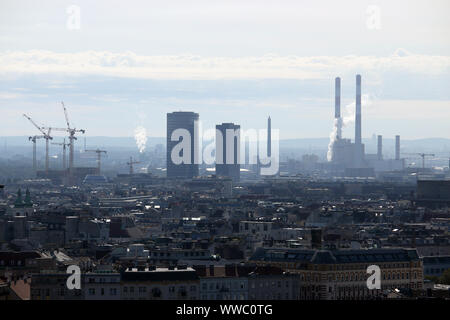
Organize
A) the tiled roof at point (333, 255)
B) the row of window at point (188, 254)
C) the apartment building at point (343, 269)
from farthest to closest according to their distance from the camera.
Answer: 1. the row of window at point (188, 254)
2. the tiled roof at point (333, 255)
3. the apartment building at point (343, 269)

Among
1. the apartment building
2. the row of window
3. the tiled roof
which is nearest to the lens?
the apartment building

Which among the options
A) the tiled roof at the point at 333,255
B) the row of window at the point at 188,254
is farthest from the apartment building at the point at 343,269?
the row of window at the point at 188,254

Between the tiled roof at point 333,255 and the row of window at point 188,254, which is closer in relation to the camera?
the tiled roof at point 333,255

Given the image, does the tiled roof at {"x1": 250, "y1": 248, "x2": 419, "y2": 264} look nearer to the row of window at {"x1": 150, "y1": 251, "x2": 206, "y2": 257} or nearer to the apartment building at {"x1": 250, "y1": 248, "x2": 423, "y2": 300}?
the apartment building at {"x1": 250, "y1": 248, "x2": 423, "y2": 300}

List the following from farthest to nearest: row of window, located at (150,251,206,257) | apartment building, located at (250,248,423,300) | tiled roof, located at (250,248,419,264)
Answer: row of window, located at (150,251,206,257) → tiled roof, located at (250,248,419,264) → apartment building, located at (250,248,423,300)

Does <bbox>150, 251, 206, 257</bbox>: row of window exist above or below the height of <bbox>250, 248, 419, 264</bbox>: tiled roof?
below

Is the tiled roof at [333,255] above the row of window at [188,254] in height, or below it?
above

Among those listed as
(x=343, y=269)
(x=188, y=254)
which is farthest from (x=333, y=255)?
(x=188, y=254)

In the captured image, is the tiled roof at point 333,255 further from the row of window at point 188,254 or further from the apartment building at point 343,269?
the row of window at point 188,254

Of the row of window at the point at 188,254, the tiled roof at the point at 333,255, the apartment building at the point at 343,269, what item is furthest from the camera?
the row of window at the point at 188,254

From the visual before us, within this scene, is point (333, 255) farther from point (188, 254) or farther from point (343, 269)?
point (188, 254)

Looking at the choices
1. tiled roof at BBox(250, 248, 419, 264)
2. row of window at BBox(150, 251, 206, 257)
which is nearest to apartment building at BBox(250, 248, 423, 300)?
tiled roof at BBox(250, 248, 419, 264)
